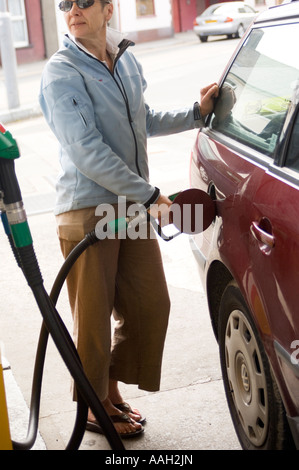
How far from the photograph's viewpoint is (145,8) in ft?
99.3

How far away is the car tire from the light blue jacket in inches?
22.2

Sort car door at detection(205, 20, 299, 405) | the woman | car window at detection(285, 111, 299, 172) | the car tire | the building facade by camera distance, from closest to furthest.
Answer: car door at detection(205, 20, 299, 405)
car window at detection(285, 111, 299, 172)
the car tire
the woman
the building facade

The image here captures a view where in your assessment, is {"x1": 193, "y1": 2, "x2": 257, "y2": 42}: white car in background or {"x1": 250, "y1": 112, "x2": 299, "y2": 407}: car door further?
{"x1": 193, "y1": 2, "x2": 257, "y2": 42}: white car in background

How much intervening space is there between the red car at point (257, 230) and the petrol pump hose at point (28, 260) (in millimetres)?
584

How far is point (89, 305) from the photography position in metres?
3.11

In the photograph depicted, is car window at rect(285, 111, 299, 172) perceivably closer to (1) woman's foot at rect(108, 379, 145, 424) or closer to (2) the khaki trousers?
(2) the khaki trousers

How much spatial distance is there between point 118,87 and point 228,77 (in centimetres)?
67

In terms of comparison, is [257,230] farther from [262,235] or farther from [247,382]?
[247,382]

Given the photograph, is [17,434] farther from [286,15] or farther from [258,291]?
[286,15]

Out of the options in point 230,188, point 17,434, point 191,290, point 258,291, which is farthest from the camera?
point 191,290

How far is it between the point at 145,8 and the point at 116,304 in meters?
28.4

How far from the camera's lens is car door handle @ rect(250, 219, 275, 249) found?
242cm

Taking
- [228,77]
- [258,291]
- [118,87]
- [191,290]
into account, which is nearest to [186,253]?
[191,290]

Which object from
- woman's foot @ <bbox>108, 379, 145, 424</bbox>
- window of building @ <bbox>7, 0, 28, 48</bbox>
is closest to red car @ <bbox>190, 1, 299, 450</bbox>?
woman's foot @ <bbox>108, 379, 145, 424</bbox>
